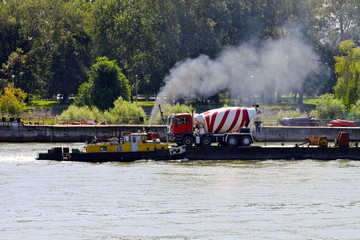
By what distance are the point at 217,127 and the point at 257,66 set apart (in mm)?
70625

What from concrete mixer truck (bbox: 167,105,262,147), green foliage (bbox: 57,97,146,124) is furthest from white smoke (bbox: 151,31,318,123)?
concrete mixer truck (bbox: 167,105,262,147)

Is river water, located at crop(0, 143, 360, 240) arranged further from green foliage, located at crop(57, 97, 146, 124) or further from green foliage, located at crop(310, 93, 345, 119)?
green foliage, located at crop(310, 93, 345, 119)

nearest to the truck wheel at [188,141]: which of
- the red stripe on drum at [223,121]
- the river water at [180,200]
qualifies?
the red stripe on drum at [223,121]

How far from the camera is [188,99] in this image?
136500 mm

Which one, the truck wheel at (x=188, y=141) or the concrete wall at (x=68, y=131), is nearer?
the truck wheel at (x=188, y=141)

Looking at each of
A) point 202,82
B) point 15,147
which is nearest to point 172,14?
point 202,82

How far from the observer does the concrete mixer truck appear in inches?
2672

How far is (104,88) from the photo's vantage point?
391 feet

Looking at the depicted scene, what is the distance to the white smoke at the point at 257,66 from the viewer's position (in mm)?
120500

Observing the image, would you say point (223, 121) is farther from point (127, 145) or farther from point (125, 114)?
point (125, 114)

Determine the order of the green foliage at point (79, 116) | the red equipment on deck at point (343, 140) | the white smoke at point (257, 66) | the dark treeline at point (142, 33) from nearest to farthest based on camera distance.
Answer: the red equipment on deck at point (343, 140)
the green foliage at point (79, 116)
the white smoke at point (257, 66)
the dark treeline at point (142, 33)

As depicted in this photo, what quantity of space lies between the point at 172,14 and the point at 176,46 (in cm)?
553

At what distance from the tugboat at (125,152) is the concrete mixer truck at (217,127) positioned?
88.4 inches

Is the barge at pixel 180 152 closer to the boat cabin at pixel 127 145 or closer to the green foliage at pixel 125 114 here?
the boat cabin at pixel 127 145
